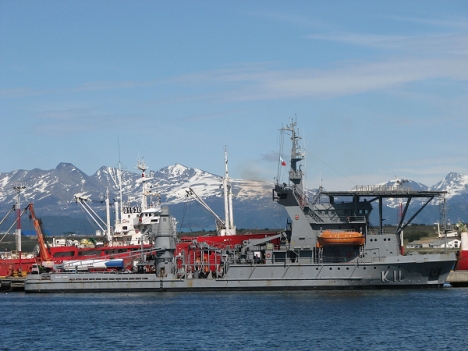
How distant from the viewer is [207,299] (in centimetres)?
5103

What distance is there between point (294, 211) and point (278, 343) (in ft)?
64.3

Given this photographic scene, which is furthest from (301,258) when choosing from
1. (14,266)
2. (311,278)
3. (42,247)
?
(14,266)

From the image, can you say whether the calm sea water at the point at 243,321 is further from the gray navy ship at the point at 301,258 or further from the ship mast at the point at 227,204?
the ship mast at the point at 227,204

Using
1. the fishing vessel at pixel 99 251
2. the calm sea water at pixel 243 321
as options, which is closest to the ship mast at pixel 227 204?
the fishing vessel at pixel 99 251

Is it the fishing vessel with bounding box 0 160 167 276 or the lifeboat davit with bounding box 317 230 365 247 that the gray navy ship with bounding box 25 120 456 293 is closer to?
the lifeboat davit with bounding box 317 230 365 247

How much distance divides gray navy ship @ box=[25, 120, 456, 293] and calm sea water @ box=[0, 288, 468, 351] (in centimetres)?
128

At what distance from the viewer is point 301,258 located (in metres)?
53.9

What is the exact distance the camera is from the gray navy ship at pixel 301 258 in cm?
5269

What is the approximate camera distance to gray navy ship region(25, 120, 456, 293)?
173ft

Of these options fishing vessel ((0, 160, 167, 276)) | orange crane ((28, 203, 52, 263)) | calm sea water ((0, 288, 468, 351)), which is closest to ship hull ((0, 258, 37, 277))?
fishing vessel ((0, 160, 167, 276))

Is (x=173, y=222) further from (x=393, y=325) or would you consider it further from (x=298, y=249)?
(x=393, y=325)

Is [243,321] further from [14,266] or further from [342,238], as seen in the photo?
[14,266]

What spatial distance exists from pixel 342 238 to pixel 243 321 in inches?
511

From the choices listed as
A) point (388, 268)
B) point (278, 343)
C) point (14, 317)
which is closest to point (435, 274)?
point (388, 268)
